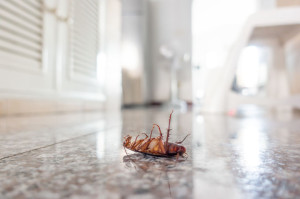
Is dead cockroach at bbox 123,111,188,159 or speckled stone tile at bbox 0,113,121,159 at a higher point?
dead cockroach at bbox 123,111,188,159

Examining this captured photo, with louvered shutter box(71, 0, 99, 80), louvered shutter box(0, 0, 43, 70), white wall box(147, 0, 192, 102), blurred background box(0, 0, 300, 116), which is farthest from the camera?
white wall box(147, 0, 192, 102)

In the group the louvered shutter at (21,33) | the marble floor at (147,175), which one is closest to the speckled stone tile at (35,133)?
the marble floor at (147,175)

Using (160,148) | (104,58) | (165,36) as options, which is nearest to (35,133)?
(160,148)

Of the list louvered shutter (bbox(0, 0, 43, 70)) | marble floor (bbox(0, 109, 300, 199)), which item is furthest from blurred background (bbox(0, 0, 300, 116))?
marble floor (bbox(0, 109, 300, 199))

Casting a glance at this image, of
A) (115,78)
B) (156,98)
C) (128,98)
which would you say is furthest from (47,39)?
(156,98)

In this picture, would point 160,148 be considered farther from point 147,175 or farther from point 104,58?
point 104,58

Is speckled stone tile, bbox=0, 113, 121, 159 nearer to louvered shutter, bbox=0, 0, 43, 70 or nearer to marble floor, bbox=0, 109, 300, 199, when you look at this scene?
marble floor, bbox=0, 109, 300, 199

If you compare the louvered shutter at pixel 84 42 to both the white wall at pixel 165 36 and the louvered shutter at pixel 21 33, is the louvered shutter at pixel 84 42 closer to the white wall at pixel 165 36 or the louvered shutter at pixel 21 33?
the louvered shutter at pixel 21 33
